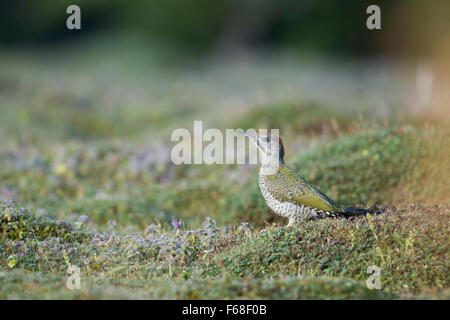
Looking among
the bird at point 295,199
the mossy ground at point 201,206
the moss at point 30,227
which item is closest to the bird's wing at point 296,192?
the bird at point 295,199

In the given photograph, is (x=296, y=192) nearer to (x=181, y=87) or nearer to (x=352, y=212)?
(x=352, y=212)

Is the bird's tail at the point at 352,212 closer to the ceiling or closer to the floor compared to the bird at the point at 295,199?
closer to the floor

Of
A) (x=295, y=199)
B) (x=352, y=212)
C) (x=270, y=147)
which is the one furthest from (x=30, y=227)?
(x=352, y=212)

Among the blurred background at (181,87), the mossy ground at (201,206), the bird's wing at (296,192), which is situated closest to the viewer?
the mossy ground at (201,206)

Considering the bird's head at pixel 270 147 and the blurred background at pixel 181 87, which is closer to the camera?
the bird's head at pixel 270 147

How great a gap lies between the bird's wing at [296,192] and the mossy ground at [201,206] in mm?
269

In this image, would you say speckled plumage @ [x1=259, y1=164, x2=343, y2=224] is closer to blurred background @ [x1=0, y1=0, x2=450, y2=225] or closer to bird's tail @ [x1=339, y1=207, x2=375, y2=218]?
bird's tail @ [x1=339, y1=207, x2=375, y2=218]

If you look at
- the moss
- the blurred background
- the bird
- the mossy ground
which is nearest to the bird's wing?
the bird

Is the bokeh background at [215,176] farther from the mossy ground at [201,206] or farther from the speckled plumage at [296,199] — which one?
the speckled plumage at [296,199]

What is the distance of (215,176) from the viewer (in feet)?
39.1

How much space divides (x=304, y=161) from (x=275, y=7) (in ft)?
73.2

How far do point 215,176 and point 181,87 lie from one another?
35.2 feet

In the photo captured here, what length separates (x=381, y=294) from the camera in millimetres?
5688

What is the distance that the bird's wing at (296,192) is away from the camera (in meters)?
7.29
